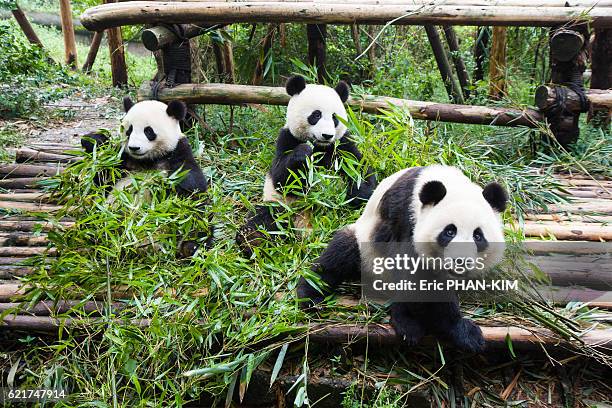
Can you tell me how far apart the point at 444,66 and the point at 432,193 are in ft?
17.8

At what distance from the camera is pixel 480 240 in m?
2.71

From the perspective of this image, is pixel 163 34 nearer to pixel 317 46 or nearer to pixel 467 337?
pixel 317 46

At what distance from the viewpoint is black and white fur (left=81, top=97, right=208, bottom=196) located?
4.46m

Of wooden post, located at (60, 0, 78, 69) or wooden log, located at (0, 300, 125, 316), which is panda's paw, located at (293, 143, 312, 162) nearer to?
wooden log, located at (0, 300, 125, 316)

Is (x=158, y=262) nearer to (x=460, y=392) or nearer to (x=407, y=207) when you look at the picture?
(x=407, y=207)

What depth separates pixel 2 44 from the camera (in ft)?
29.9

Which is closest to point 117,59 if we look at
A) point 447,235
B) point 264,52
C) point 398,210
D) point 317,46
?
point 264,52

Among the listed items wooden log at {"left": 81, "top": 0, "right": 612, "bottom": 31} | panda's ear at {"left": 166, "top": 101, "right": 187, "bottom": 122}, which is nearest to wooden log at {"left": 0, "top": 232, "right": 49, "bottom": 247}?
panda's ear at {"left": 166, "top": 101, "right": 187, "bottom": 122}

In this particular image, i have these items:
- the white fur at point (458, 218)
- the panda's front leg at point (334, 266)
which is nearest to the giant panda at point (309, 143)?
the panda's front leg at point (334, 266)

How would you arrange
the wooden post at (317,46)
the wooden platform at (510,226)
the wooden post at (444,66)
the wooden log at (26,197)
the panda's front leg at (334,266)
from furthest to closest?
the wooden post at (444,66) < the wooden post at (317,46) < the wooden log at (26,197) < the panda's front leg at (334,266) < the wooden platform at (510,226)

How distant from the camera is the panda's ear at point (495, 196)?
2.84m

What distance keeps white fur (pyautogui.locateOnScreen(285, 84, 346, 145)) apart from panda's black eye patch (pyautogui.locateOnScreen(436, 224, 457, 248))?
185 centimetres

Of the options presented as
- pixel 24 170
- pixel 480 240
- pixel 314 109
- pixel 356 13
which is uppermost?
pixel 356 13

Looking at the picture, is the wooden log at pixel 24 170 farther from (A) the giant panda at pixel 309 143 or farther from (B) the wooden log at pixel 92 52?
(B) the wooden log at pixel 92 52
